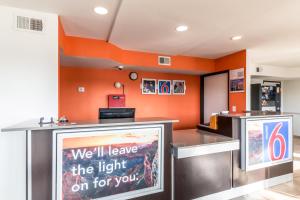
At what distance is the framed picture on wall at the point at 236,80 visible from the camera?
12.5 ft

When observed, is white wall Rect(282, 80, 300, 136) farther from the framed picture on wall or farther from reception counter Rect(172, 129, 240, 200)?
reception counter Rect(172, 129, 240, 200)

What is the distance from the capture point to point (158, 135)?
6.23 ft

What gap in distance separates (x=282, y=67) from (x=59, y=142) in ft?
21.8

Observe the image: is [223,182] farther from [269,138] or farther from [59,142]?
[59,142]

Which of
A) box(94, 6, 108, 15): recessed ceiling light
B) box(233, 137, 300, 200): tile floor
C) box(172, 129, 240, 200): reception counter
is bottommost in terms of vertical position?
box(233, 137, 300, 200): tile floor

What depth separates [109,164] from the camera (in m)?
1.70

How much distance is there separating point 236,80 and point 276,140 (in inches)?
61.9

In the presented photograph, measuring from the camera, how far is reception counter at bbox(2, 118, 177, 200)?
149cm

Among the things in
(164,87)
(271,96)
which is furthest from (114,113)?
(271,96)

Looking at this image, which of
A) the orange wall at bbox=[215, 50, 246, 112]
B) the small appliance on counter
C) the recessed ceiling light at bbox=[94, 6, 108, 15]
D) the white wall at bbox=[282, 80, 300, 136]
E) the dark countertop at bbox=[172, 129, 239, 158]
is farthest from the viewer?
the white wall at bbox=[282, 80, 300, 136]

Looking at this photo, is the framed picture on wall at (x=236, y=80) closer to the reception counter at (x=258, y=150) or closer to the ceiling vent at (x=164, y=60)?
the reception counter at (x=258, y=150)

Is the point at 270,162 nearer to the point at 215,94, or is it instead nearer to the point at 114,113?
the point at 215,94

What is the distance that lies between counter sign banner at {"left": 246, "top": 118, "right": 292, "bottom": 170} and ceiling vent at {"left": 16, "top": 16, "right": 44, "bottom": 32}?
3098 mm

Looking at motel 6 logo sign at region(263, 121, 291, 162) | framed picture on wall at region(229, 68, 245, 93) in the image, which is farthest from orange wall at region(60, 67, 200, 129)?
motel 6 logo sign at region(263, 121, 291, 162)
